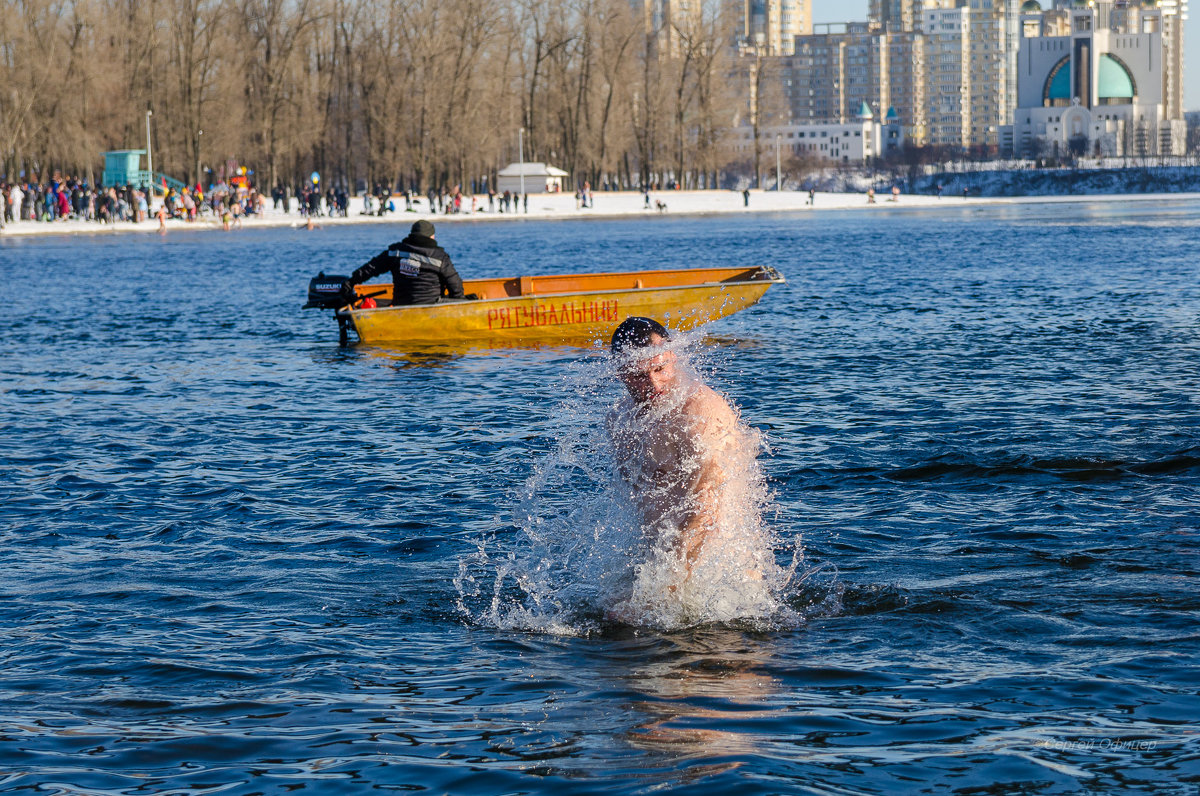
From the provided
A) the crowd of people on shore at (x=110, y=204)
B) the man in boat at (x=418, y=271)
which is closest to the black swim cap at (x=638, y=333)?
the man in boat at (x=418, y=271)

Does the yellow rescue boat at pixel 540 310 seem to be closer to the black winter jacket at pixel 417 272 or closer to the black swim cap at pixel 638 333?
the black winter jacket at pixel 417 272

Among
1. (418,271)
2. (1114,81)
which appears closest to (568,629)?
(418,271)

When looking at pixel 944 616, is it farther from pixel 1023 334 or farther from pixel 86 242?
pixel 86 242

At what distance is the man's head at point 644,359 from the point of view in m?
6.82

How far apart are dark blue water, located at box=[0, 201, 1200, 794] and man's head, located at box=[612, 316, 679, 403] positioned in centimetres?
130

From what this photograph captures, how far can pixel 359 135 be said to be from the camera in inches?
4090

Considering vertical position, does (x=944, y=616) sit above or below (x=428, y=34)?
below

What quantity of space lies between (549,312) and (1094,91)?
595ft

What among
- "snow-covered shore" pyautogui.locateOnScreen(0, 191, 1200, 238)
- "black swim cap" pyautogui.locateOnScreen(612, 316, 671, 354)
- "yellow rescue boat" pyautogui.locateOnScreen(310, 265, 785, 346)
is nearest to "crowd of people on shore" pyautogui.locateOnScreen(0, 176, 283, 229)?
"snow-covered shore" pyautogui.locateOnScreen(0, 191, 1200, 238)

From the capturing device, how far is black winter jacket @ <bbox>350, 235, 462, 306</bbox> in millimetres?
19719

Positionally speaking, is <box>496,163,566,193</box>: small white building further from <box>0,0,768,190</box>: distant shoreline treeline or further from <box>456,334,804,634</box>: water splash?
<box>456,334,804,634</box>: water splash

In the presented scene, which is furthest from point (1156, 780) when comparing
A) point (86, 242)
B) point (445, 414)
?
point (86, 242)

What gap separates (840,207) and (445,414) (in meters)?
93.3

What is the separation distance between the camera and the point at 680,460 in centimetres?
720
